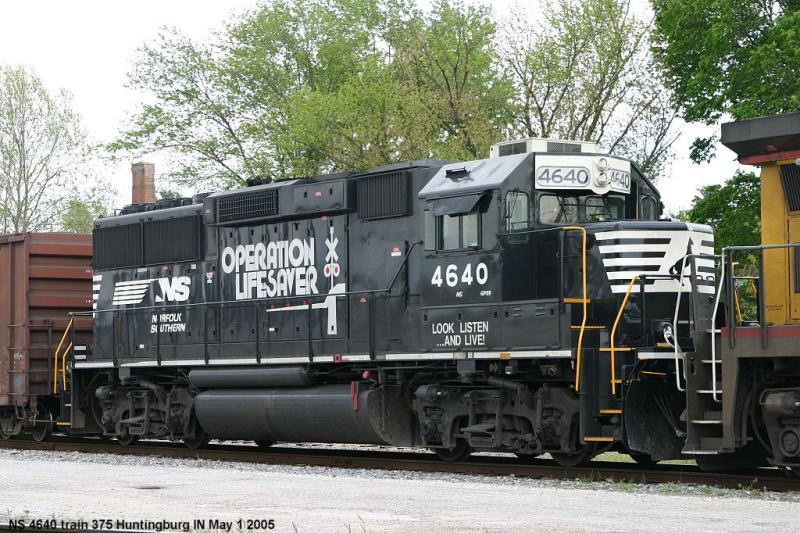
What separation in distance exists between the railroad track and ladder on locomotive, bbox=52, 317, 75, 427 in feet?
1.75

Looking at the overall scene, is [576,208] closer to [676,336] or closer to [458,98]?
[676,336]

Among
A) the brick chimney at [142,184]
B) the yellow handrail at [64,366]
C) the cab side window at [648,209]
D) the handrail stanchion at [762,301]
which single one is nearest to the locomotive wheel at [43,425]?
the yellow handrail at [64,366]

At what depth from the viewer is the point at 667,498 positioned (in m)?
11.6

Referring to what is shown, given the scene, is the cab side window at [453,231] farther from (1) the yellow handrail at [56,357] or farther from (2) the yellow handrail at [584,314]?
(1) the yellow handrail at [56,357]

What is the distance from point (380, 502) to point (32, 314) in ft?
43.5

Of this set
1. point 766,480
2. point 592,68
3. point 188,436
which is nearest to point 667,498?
point 766,480

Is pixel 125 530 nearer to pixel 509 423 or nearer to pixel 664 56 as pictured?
pixel 509 423

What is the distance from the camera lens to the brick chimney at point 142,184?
111 ft

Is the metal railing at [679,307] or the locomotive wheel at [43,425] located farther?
the locomotive wheel at [43,425]

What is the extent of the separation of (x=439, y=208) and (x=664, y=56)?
19.7 meters

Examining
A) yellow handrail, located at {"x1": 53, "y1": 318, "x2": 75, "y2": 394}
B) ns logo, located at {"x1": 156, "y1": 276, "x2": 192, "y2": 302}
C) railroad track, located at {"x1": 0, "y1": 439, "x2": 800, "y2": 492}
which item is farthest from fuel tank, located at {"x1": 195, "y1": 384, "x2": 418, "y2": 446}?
yellow handrail, located at {"x1": 53, "y1": 318, "x2": 75, "y2": 394}

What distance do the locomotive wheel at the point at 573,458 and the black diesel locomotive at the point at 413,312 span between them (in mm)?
26

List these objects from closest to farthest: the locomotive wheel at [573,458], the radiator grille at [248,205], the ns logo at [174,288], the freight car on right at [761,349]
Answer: the freight car on right at [761,349]
the locomotive wheel at [573,458]
the radiator grille at [248,205]
the ns logo at [174,288]

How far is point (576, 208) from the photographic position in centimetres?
1600
